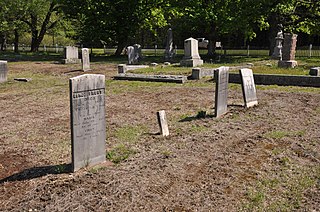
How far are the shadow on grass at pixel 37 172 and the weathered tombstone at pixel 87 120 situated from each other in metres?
0.22

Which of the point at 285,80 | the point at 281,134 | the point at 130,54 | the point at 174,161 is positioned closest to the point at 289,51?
the point at 285,80

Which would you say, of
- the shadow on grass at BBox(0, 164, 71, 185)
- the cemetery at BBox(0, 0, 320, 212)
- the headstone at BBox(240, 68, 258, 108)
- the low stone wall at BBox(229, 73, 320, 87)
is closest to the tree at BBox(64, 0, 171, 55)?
the cemetery at BBox(0, 0, 320, 212)

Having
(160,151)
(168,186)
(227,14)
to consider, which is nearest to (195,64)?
(227,14)

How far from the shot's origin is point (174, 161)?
536 centimetres

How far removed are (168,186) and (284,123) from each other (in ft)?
13.8

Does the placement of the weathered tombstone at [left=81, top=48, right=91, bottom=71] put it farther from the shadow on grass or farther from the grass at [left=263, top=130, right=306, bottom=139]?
the shadow on grass

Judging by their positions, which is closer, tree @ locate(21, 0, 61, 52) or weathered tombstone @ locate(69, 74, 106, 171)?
weathered tombstone @ locate(69, 74, 106, 171)

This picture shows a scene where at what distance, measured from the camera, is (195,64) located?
2034 cm

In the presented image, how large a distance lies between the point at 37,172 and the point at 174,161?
205cm

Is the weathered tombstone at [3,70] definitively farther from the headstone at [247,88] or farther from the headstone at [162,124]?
the headstone at [162,124]

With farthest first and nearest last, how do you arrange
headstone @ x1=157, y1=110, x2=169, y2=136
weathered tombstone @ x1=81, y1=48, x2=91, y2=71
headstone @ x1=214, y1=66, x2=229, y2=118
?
weathered tombstone @ x1=81, y1=48, x2=91, y2=71
headstone @ x1=214, y1=66, x2=229, y2=118
headstone @ x1=157, y1=110, x2=169, y2=136

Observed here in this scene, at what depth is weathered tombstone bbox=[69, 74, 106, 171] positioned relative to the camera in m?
4.83

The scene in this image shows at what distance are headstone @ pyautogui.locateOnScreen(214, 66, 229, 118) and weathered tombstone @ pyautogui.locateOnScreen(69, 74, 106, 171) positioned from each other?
364cm

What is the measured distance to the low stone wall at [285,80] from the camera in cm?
1294
